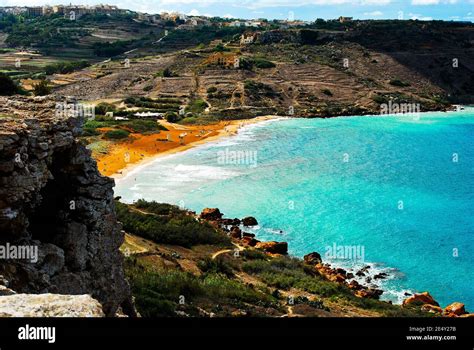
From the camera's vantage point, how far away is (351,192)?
39.8m

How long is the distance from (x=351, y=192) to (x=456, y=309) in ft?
62.7

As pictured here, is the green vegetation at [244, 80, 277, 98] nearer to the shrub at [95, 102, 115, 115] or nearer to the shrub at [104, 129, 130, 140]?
the shrub at [95, 102, 115, 115]

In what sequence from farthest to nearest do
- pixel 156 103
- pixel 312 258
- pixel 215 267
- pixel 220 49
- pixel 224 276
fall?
pixel 220 49 < pixel 156 103 < pixel 312 258 < pixel 215 267 < pixel 224 276

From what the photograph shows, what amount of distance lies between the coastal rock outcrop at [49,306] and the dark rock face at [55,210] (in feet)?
9.49

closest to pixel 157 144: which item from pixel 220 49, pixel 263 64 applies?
pixel 263 64

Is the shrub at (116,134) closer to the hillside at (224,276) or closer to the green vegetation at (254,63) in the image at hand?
the hillside at (224,276)

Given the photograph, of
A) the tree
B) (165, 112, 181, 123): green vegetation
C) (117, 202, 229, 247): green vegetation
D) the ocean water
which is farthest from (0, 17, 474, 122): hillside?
the tree

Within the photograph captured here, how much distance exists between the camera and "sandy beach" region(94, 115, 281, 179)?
43438mm

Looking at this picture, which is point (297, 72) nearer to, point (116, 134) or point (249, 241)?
point (116, 134)

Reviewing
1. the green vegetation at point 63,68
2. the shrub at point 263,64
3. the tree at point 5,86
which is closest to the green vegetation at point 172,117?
the shrub at point 263,64

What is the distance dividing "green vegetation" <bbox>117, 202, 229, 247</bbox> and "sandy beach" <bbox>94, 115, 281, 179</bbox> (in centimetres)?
1285

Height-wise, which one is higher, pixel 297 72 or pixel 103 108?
pixel 297 72

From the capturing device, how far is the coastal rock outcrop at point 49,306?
521cm

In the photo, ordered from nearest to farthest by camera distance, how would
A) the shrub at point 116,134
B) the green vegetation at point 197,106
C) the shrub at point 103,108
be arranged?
the shrub at point 116,134 → the shrub at point 103,108 → the green vegetation at point 197,106
